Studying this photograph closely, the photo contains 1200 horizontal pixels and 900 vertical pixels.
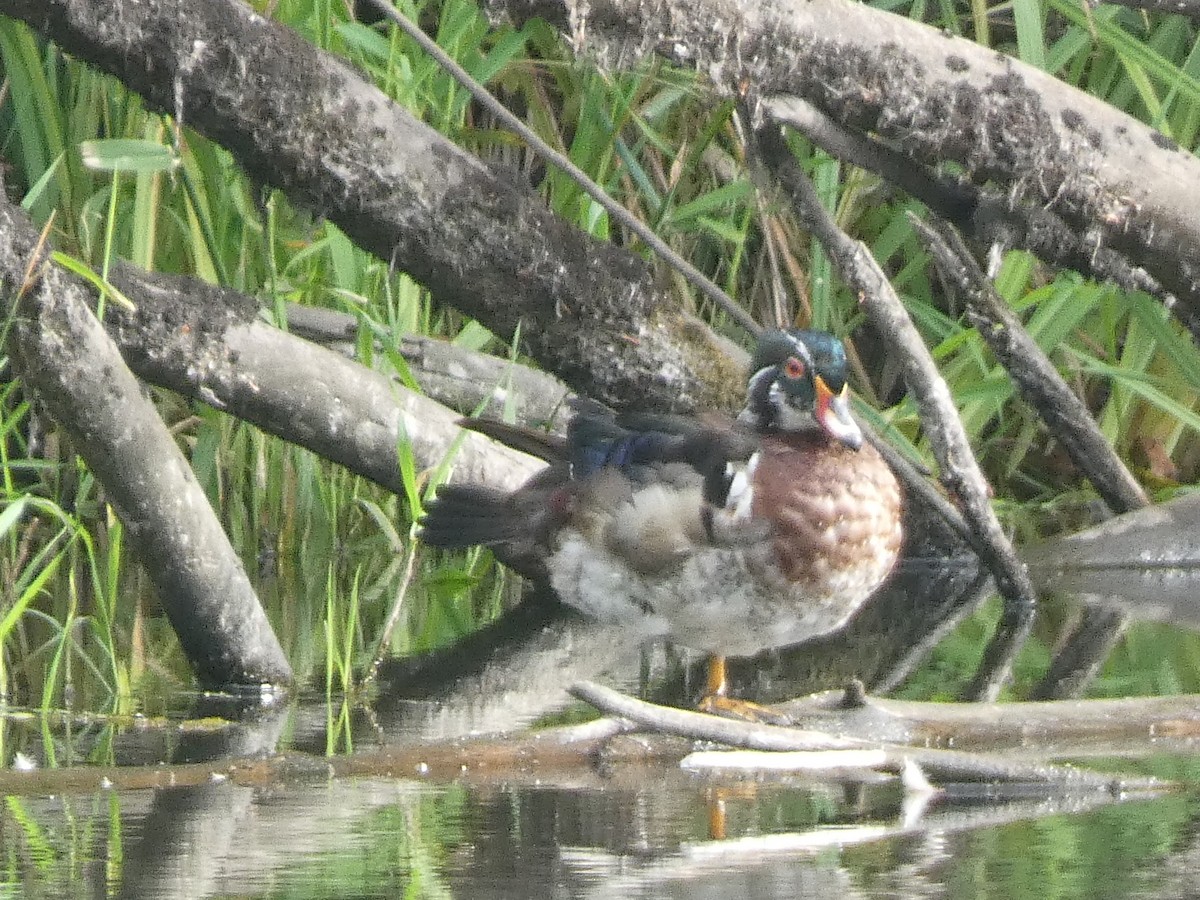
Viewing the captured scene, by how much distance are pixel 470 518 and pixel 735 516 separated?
610 mm

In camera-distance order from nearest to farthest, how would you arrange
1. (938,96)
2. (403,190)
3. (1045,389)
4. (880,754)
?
(880,754) < (938,96) < (403,190) < (1045,389)

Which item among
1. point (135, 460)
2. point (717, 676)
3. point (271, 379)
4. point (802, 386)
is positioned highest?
point (271, 379)

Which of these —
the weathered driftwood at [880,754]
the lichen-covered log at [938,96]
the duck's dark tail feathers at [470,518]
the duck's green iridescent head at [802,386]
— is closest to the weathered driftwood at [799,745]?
the weathered driftwood at [880,754]

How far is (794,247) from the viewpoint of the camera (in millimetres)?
5758

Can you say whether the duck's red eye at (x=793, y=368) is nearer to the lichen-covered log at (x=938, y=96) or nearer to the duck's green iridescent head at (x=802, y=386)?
the duck's green iridescent head at (x=802, y=386)

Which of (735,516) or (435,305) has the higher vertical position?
(435,305)

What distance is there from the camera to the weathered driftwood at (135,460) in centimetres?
319

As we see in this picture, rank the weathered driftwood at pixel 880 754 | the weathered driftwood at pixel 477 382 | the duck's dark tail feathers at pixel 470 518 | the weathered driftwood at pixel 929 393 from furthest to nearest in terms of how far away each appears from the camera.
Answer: the weathered driftwood at pixel 477 382, the weathered driftwood at pixel 929 393, the duck's dark tail feathers at pixel 470 518, the weathered driftwood at pixel 880 754

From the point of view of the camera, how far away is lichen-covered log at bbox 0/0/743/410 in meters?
3.73

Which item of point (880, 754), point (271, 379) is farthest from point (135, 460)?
point (880, 754)

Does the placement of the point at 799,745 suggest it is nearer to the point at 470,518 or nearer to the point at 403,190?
the point at 470,518

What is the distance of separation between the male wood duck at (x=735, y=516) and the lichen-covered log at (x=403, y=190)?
0.63 meters

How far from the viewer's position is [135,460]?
334cm

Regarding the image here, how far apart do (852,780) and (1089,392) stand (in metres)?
3.41
